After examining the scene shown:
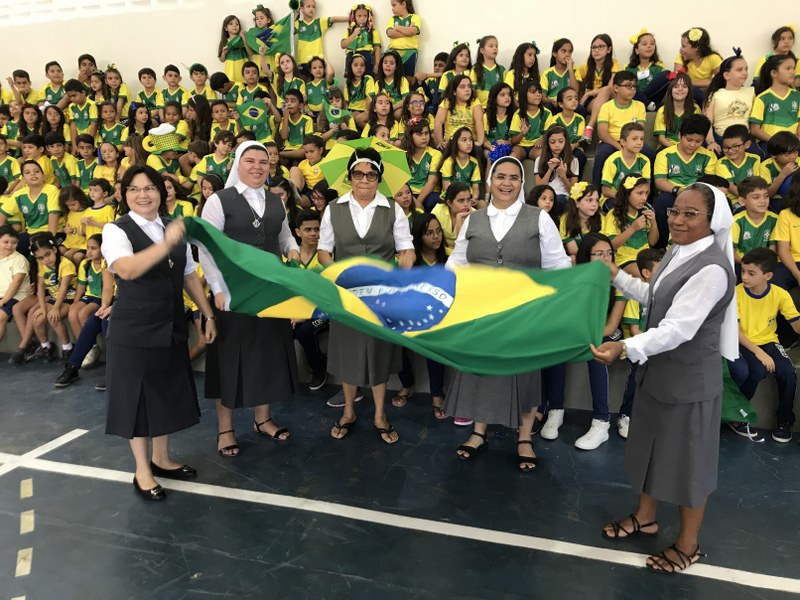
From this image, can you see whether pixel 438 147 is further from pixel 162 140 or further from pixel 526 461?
pixel 526 461

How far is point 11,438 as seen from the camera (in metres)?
3.75

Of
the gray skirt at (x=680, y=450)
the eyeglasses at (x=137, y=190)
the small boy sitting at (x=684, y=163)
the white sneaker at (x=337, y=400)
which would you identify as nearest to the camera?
the gray skirt at (x=680, y=450)

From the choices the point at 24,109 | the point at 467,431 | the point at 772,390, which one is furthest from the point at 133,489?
the point at 24,109

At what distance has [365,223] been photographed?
3439 millimetres

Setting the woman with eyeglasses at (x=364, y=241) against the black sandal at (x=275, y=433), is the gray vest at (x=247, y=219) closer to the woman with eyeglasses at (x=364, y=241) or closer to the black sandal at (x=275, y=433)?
the woman with eyeglasses at (x=364, y=241)

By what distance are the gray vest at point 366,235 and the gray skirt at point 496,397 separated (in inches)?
34.3

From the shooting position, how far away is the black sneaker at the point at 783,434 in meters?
3.55

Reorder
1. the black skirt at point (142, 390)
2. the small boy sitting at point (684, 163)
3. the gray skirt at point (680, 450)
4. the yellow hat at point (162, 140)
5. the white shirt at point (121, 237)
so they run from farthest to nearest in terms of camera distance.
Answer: the yellow hat at point (162, 140) < the small boy sitting at point (684, 163) < the black skirt at point (142, 390) < the white shirt at point (121, 237) < the gray skirt at point (680, 450)

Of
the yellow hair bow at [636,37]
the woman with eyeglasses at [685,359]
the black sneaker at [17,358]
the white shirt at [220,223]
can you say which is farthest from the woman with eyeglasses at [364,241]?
the yellow hair bow at [636,37]

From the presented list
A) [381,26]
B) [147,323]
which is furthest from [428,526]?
[381,26]

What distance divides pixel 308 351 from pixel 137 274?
2041 millimetres

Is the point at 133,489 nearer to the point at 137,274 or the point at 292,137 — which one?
the point at 137,274

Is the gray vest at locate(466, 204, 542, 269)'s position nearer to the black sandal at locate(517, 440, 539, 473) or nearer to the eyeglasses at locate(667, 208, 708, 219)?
the eyeglasses at locate(667, 208, 708, 219)

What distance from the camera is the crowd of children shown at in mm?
4234
